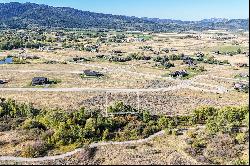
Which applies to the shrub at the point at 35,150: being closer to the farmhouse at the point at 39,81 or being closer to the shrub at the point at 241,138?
the shrub at the point at 241,138

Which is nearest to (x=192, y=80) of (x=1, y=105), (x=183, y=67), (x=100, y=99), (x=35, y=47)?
(x=183, y=67)

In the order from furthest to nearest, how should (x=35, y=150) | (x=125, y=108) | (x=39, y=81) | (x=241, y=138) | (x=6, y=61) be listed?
(x=6, y=61)
(x=39, y=81)
(x=125, y=108)
(x=241, y=138)
(x=35, y=150)

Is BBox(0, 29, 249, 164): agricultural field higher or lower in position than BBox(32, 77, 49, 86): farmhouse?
lower

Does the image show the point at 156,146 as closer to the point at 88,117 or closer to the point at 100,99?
the point at 88,117

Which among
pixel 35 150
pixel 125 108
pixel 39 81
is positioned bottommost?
pixel 35 150

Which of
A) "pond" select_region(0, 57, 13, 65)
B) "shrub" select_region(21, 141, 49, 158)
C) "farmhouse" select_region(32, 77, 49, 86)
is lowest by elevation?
"shrub" select_region(21, 141, 49, 158)

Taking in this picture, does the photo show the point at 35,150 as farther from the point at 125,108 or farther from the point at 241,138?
the point at 241,138

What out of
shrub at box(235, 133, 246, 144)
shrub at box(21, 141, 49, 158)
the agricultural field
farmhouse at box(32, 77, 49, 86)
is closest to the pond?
the agricultural field

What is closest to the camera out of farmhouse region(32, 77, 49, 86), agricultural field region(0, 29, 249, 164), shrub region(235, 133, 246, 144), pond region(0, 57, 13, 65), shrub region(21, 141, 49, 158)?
shrub region(21, 141, 49, 158)

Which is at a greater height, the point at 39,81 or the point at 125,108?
the point at 39,81

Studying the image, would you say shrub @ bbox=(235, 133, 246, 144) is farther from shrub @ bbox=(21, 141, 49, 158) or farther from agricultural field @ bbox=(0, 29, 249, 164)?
shrub @ bbox=(21, 141, 49, 158)

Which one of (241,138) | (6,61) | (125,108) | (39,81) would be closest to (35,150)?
(125,108)
